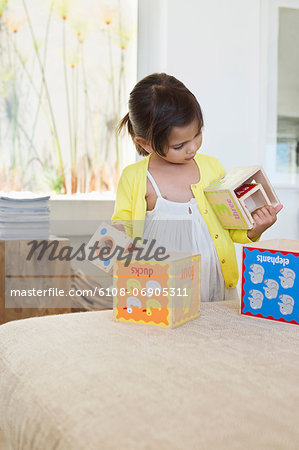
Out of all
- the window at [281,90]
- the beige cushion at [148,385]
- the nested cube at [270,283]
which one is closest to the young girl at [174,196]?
the nested cube at [270,283]

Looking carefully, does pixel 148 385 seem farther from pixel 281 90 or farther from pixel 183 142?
pixel 281 90

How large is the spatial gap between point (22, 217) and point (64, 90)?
782mm

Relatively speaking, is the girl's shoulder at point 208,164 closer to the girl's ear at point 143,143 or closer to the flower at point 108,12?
the girl's ear at point 143,143

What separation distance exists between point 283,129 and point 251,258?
1.95 metres

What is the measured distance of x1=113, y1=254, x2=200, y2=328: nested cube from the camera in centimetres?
87

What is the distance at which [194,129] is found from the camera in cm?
132

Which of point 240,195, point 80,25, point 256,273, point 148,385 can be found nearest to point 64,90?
point 80,25

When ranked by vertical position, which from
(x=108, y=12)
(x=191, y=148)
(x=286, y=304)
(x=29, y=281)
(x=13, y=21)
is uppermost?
(x=108, y=12)

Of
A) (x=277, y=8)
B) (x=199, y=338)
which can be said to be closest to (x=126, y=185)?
(x=199, y=338)

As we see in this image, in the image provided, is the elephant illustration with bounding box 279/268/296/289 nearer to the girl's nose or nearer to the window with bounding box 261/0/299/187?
the girl's nose

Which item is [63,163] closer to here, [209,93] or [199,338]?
[209,93]

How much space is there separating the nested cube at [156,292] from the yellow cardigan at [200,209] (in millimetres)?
477

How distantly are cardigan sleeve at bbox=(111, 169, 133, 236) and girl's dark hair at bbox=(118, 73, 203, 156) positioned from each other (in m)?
0.14

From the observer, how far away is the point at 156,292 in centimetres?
88
